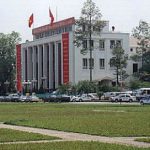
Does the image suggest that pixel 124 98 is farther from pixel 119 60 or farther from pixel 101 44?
pixel 101 44

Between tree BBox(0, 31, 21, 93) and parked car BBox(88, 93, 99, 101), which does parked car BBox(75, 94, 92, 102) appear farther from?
tree BBox(0, 31, 21, 93)

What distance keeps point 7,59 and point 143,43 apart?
47761 mm

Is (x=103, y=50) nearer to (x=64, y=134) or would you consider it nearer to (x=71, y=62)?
(x=71, y=62)

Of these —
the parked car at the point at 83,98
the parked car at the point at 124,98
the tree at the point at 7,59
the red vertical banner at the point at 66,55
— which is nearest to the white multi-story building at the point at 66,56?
the red vertical banner at the point at 66,55

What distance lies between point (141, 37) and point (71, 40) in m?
15.6

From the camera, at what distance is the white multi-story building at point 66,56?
121625 mm

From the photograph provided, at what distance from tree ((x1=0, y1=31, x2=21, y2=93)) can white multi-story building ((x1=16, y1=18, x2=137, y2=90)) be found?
11.8m

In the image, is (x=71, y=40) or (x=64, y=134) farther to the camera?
(x=71, y=40)

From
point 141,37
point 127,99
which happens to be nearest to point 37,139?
point 127,99

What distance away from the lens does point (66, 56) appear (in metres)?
121

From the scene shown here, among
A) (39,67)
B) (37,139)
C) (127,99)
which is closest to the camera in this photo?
(37,139)

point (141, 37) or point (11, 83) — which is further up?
point (141, 37)

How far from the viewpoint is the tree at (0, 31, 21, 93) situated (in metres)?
153

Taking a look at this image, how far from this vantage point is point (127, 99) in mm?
90062
